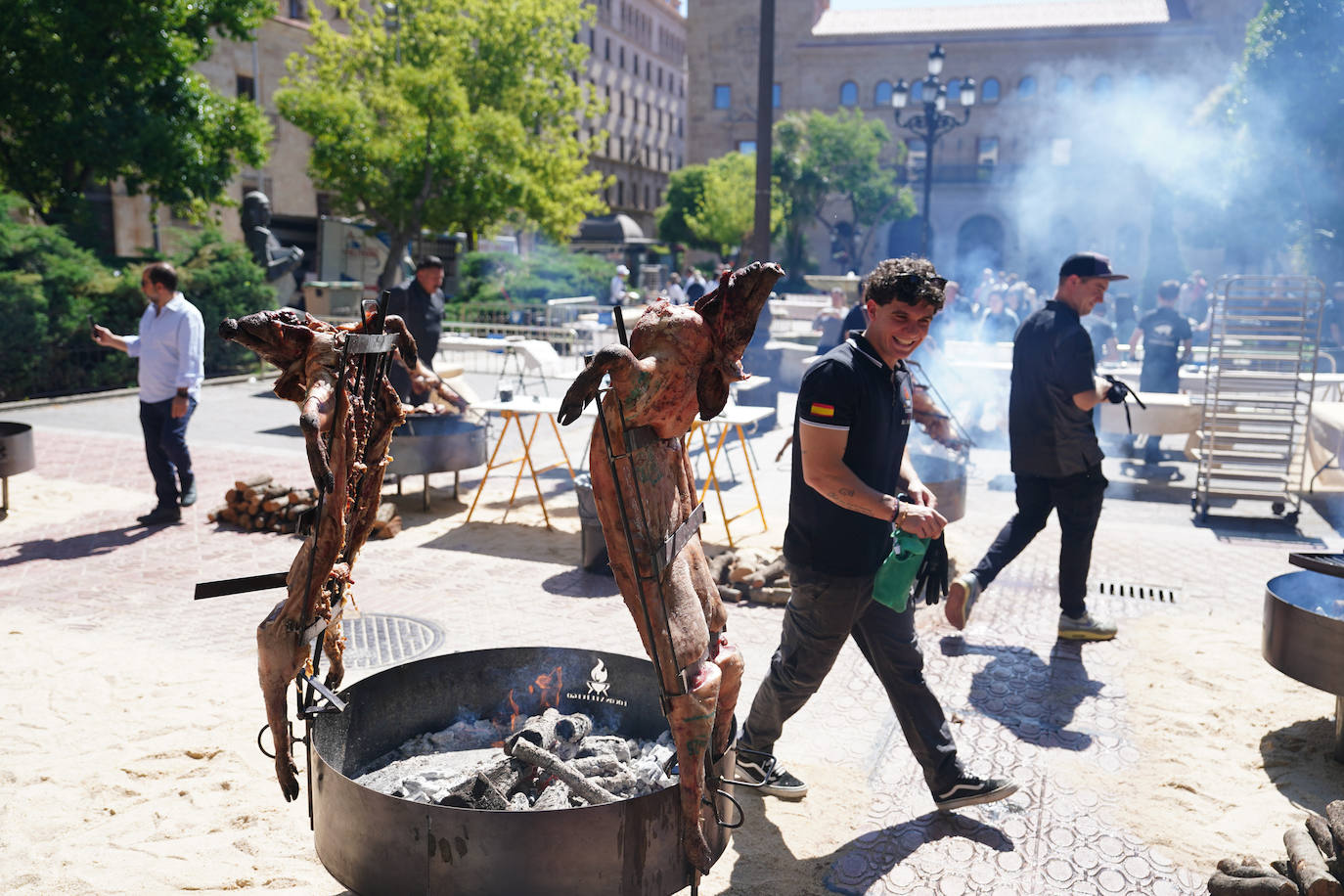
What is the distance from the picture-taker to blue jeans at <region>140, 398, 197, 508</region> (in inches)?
332

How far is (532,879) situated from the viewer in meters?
2.64

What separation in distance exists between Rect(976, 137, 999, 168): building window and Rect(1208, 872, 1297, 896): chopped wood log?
6361 centimetres

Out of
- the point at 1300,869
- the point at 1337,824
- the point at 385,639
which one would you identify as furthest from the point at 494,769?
the point at 385,639

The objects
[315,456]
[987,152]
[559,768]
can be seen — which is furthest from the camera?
[987,152]

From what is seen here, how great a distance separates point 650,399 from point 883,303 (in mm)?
1527

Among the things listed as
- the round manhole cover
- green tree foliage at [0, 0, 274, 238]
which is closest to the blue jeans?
the round manhole cover

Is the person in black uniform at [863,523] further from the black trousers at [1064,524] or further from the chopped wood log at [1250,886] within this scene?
the black trousers at [1064,524]

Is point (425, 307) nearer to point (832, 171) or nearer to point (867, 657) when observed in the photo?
point (867, 657)

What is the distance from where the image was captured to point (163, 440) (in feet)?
27.9

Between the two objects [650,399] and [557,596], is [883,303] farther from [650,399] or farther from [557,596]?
[557,596]

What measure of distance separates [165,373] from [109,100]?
557 inches

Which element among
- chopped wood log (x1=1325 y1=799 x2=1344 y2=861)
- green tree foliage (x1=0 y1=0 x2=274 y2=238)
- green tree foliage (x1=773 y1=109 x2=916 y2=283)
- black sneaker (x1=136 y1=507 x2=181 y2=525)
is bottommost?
black sneaker (x1=136 y1=507 x2=181 y2=525)

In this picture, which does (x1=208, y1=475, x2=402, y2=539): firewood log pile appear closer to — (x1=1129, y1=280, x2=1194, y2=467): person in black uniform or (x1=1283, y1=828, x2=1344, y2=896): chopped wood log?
(x1=1283, y1=828, x2=1344, y2=896): chopped wood log

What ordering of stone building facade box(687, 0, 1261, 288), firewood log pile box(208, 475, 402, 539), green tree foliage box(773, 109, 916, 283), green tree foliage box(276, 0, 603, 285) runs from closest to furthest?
firewood log pile box(208, 475, 402, 539) < green tree foliage box(276, 0, 603, 285) < green tree foliage box(773, 109, 916, 283) < stone building facade box(687, 0, 1261, 288)
